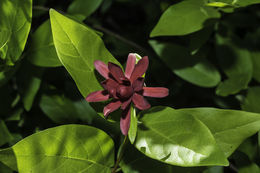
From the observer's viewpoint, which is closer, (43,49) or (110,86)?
(110,86)

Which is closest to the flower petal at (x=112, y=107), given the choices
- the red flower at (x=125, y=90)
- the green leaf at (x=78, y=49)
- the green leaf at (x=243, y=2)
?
the red flower at (x=125, y=90)

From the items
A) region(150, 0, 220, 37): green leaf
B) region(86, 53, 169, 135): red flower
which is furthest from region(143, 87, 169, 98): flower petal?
region(150, 0, 220, 37): green leaf

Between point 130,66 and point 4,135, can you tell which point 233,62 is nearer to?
point 130,66

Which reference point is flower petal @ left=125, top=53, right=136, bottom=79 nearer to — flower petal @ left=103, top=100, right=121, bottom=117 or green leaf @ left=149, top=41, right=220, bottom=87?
flower petal @ left=103, top=100, right=121, bottom=117

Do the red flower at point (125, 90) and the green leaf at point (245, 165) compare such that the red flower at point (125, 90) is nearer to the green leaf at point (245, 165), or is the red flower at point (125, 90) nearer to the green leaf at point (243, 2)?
the green leaf at point (243, 2)

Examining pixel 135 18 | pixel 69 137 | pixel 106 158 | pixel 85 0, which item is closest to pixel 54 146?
pixel 69 137

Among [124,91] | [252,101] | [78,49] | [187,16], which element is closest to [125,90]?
[124,91]
